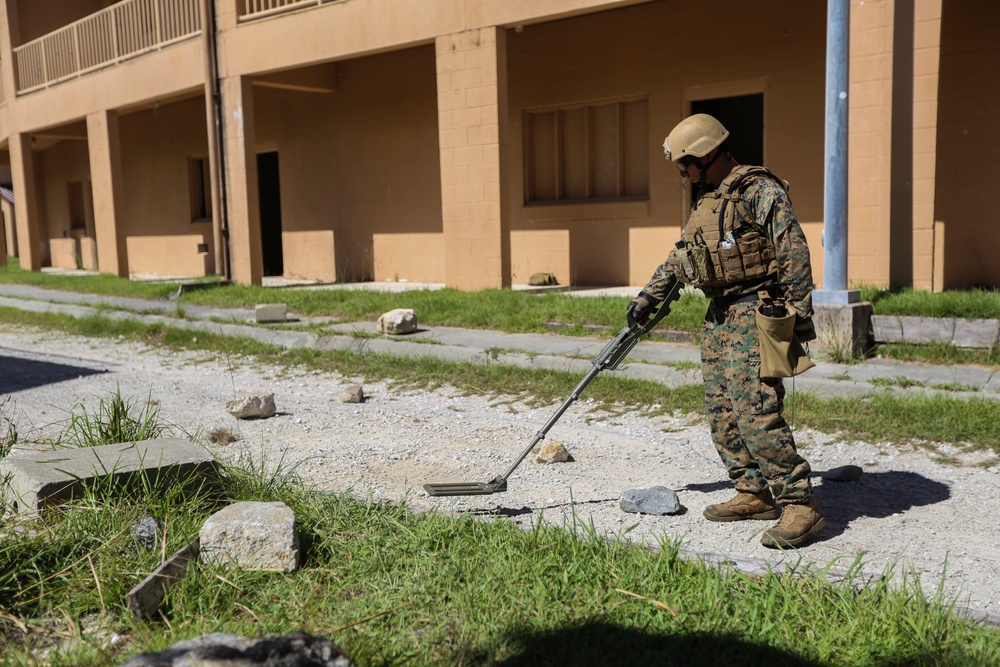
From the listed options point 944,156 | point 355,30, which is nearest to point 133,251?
point 355,30

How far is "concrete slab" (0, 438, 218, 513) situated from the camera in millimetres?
3320

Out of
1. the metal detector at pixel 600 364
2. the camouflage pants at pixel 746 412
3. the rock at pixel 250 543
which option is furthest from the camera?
the metal detector at pixel 600 364

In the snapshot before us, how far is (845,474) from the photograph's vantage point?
13.7ft

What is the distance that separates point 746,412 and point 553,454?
52.0 inches

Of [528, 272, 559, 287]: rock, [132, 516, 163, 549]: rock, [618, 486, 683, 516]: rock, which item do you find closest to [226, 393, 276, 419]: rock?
[132, 516, 163, 549]: rock

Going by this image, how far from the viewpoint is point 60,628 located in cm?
277

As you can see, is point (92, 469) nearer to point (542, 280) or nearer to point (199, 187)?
point (542, 280)

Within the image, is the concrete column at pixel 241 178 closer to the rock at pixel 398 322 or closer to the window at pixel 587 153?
the window at pixel 587 153

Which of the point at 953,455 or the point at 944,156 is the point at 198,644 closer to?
the point at 953,455

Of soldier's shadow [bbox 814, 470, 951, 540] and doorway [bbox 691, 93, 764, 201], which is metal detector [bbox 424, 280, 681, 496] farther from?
doorway [bbox 691, 93, 764, 201]

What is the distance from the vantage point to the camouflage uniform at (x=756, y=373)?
3.38 metres

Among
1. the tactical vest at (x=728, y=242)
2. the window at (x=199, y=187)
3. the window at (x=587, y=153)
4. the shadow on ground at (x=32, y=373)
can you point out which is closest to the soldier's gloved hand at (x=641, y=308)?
the tactical vest at (x=728, y=242)

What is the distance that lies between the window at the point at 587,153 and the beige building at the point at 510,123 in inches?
1.1

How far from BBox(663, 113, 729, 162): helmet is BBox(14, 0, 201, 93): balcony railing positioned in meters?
11.6
